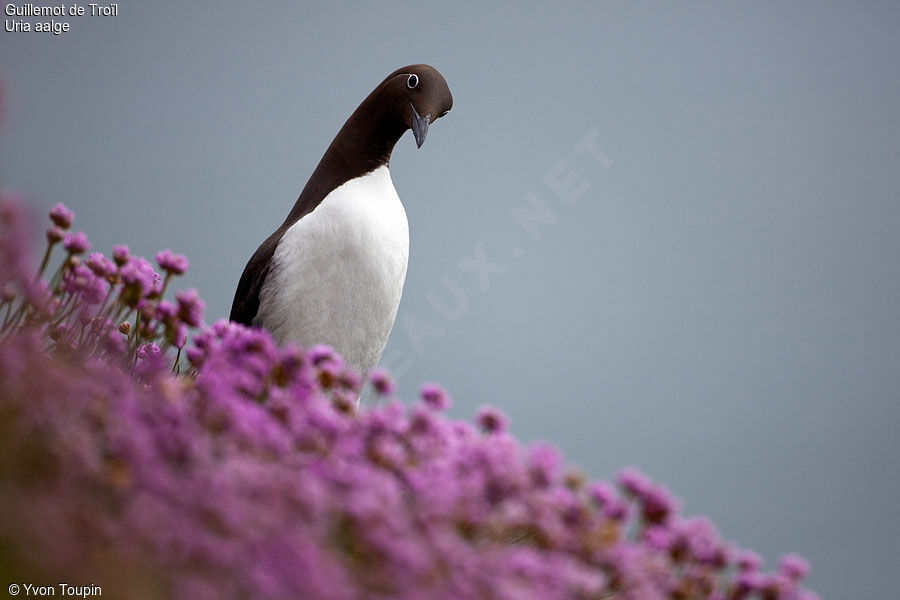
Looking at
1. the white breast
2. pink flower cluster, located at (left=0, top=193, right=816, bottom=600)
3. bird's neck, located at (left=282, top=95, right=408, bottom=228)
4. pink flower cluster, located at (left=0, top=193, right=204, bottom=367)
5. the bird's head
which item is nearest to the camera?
pink flower cluster, located at (left=0, top=193, right=816, bottom=600)

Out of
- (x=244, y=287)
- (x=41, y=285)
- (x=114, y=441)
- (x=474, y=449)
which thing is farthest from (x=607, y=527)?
(x=244, y=287)

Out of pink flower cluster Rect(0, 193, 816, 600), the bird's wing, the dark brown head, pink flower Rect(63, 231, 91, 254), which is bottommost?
pink flower cluster Rect(0, 193, 816, 600)

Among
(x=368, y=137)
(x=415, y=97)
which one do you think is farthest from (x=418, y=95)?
(x=368, y=137)

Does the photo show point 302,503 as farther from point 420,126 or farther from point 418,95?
point 418,95

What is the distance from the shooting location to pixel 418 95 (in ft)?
13.9

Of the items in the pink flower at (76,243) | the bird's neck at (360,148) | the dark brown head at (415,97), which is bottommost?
the pink flower at (76,243)

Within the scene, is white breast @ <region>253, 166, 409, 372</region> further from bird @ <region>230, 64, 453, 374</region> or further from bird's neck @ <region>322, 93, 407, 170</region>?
bird's neck @ <region>322, 93, 407, 170</region>

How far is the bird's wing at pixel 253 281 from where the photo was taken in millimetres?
4262

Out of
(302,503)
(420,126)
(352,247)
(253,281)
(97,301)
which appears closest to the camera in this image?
(302,503)

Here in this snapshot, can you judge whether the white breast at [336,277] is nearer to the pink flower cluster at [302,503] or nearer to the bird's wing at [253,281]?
the bird's wing at [253,281]

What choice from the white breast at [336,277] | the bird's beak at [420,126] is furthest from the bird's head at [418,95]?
the white breast at [336,277]

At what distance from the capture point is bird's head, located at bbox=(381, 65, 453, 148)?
13.8 ft

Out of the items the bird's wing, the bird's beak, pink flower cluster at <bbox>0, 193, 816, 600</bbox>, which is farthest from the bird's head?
pink flower cluster at <bbox>0, 193, 816, 600</bbox>

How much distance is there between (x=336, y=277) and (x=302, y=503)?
279 centimetres
